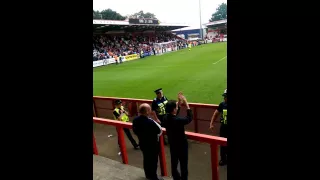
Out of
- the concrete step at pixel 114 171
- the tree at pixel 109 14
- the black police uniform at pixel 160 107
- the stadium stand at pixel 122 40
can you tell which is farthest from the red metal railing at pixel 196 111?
the tree at pixel 109 14

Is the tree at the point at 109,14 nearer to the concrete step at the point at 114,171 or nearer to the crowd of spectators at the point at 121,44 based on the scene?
the crowd of spectators at the point at 121,44

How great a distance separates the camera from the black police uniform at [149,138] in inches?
157

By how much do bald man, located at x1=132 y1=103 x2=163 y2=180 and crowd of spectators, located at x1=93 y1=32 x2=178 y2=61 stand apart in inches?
1021

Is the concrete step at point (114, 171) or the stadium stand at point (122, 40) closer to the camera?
the concrete step at point (114, 171)

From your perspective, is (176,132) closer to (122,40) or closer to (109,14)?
(122,40)

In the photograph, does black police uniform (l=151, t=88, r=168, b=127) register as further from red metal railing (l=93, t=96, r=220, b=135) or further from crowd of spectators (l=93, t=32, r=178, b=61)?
crowd of spectators (l=93, t=32, r=178, b=61)

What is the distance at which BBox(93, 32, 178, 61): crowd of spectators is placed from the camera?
3352cm

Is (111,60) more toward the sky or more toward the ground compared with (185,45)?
more toward the ground
